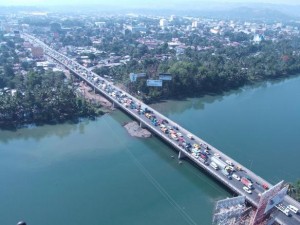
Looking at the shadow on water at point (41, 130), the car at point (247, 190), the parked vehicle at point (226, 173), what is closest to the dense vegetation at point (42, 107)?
the shadow on water at point (41, 130)

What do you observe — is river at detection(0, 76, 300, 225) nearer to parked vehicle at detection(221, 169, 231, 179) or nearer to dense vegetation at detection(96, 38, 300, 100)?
parked vehicle at detection(221, 169, 231, 179)

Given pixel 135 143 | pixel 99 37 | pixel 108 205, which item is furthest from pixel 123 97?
pixel 99 37

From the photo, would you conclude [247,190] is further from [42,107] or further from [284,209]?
[42,107]

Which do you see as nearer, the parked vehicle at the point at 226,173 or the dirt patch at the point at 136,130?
the parked vehicle at the point at 226,173

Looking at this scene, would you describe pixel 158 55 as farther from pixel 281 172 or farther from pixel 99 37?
pixel 281 172

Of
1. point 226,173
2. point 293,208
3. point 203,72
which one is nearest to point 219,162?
point 226,173

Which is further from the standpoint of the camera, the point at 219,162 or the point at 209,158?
the point at 209,158

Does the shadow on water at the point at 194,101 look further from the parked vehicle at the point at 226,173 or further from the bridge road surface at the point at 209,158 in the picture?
the parked vehicle at the point at 226,173
